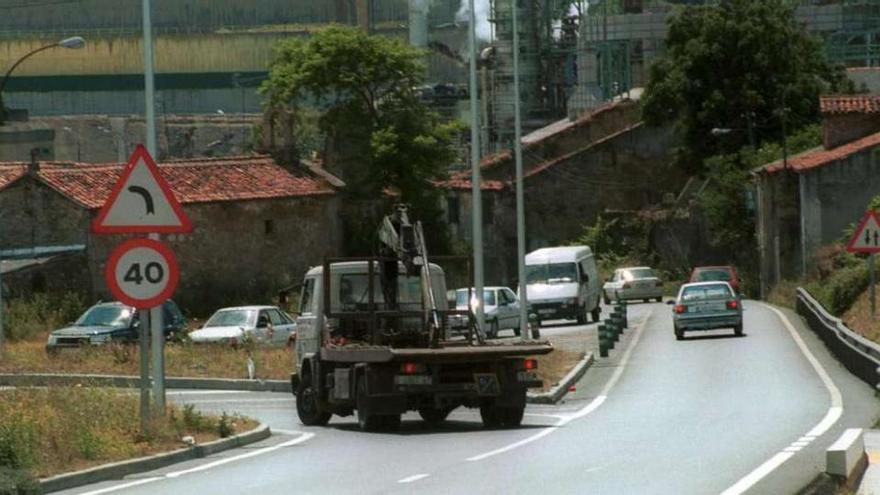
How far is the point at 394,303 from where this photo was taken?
88.7 ft

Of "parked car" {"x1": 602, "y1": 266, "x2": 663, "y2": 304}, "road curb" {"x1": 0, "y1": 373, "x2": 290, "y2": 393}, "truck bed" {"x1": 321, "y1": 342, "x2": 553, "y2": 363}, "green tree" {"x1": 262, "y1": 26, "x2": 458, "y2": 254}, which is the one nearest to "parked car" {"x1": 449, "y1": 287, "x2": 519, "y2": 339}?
"road curb" {"x1": 0, "y1": 373, "x2": 290, "y2": 393}

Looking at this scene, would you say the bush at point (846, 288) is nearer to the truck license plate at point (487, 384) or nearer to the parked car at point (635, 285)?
the parked car at point (635, 285)

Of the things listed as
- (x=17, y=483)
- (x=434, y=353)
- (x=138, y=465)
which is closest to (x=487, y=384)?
(x=434, y=353)

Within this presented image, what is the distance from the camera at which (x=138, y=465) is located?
19188 millimetres

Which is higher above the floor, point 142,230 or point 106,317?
point 142,230

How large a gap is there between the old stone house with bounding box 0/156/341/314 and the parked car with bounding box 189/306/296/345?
17.9 meters

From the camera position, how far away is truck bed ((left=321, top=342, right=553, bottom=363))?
24.6m

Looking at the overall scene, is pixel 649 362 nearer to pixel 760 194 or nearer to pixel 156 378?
pixel 156 378

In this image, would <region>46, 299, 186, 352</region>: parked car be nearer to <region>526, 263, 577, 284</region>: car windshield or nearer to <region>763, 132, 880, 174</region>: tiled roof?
<region>526, 263, 577, 284</region>: car windshield

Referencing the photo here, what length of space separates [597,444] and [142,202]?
580 centimetres

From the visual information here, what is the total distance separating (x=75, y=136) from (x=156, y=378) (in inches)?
3172

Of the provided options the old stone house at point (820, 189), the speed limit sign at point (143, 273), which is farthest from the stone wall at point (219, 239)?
the speed limit sign at point (143, 273)

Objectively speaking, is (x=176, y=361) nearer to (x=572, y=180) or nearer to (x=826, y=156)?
(x=826, y=156)

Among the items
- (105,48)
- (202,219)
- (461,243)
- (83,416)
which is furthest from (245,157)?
(83,416)
